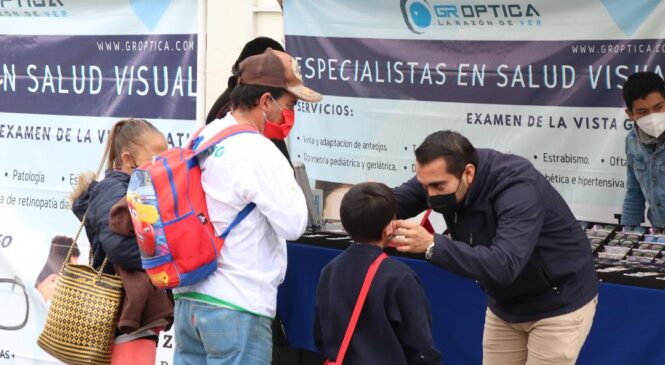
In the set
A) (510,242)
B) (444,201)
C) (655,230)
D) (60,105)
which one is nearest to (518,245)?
(510,242)

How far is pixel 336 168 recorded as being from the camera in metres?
6.12

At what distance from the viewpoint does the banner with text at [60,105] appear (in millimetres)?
5926

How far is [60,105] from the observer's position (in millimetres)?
6293

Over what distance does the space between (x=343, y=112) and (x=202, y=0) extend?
3.41 ft

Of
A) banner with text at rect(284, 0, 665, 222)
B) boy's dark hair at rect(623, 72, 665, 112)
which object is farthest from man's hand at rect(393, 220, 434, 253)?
banner with text at rect(284, 0, 665, 222)

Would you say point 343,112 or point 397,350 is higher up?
point 343,112

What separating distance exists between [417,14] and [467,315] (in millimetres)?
1812

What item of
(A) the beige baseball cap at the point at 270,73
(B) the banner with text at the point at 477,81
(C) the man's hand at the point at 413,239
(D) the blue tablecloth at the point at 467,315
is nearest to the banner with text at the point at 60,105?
(B) the banner with text at the point at 477,81

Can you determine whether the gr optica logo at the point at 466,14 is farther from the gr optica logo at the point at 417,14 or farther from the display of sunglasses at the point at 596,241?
the display of sunglasses at the point at 596,241

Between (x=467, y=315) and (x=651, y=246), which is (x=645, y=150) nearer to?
(x=651, y=246)

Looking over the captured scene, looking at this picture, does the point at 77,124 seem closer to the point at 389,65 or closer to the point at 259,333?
the point at 389,65

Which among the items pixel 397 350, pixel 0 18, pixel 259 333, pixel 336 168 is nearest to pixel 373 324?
pixel 397 350

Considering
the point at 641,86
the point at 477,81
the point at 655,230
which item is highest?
the point at 477,81

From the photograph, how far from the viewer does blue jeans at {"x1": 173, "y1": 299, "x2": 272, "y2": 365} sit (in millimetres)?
3443
